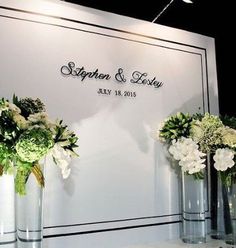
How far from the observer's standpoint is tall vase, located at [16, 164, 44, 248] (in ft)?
6.55

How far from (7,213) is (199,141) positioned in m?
1.37

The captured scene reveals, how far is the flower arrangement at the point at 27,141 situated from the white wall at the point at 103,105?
36 cm

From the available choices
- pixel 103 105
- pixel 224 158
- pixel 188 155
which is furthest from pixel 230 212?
pixel 103 105

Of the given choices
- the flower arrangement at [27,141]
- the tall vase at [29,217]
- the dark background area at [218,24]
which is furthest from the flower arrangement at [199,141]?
the tall vase at [29,217]

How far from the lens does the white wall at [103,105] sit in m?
2.37

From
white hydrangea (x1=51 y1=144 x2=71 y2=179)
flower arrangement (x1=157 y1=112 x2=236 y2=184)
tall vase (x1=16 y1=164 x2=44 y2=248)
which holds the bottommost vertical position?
tall vase (x1=16 y1=164 x2=44 y2=248)

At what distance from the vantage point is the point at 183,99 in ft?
9.89

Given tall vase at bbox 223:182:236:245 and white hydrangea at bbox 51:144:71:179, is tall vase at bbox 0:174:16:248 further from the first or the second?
tall vase at bbox 223:182:236:245

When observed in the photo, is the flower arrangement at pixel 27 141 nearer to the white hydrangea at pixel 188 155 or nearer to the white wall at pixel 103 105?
the white wall at pixel 103 105

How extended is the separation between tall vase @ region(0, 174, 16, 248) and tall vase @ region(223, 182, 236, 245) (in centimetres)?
150

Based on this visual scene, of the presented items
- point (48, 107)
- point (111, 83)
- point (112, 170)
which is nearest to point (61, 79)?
point (48, 107)

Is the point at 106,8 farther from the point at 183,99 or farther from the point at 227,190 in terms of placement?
the point at 227,190

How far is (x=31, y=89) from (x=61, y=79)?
215 mm

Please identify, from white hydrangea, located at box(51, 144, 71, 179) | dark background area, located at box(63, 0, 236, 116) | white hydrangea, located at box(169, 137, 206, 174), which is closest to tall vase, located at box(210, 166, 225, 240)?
white hydrangea, located at box(169, 137, 206, 174)
